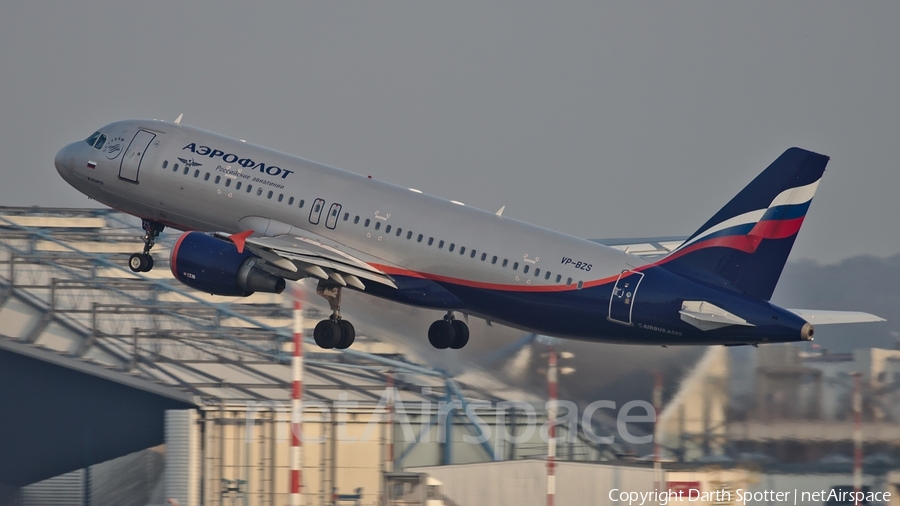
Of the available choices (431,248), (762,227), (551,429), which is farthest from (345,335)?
(762,227)

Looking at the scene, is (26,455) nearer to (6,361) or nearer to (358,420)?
(6,361)

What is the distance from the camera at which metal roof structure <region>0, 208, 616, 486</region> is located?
1716 inches

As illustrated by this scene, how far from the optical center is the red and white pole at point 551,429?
3681 cm

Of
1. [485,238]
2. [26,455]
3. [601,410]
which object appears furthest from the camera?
[26,455]

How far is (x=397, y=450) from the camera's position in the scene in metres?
40.8

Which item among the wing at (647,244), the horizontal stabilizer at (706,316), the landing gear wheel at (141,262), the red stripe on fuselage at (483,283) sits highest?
the wing at (647,244)

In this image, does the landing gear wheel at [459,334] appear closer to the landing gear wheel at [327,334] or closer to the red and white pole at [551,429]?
Result: the red and white pole at [551,429]

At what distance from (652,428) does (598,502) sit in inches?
110

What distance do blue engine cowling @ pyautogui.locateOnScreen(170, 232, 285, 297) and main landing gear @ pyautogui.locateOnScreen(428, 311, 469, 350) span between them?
5.62 meters

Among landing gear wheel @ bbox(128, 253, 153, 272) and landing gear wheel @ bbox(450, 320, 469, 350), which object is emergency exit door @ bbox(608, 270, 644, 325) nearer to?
landing gear wheel @ bbox(450, 320, 469, 350)

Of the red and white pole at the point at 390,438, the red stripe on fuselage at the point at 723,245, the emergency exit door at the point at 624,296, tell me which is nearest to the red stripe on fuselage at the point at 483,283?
the red stripe on fuselage at the point at 723,245

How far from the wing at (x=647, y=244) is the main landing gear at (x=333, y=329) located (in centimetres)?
1377

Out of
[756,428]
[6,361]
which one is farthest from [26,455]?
[756,428]

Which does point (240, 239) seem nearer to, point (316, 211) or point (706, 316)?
point (316, 211)
